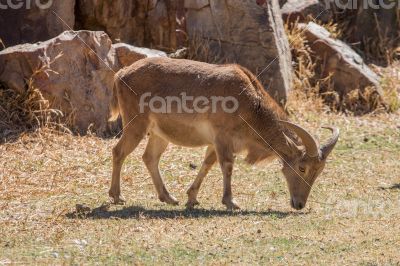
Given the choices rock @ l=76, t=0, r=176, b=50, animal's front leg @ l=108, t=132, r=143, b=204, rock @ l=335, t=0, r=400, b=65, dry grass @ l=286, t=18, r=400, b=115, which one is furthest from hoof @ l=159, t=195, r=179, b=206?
rock @ l=335, t=0, r=400, b=65

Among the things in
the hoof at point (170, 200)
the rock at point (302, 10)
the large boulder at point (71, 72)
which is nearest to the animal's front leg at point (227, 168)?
the hoof at point (170, 200)

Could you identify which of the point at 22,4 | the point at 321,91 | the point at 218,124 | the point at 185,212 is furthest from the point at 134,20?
the point at 185,212

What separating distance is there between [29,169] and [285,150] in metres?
3.66

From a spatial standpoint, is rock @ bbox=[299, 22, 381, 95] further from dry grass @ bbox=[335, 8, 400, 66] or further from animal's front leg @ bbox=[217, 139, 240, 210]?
animal's front leg @ bbox=[217, 139, 240, 210]

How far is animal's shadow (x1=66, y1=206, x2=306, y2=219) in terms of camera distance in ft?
32.9

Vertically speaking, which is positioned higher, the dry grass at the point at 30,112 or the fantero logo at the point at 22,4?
the fantero logo at the point at 22,4

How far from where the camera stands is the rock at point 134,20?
51.0ft

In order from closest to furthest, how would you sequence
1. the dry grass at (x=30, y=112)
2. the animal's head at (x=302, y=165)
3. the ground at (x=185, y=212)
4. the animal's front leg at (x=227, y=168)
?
the ground at (x=185, y=212), the animal's front leg at (x=227, y=168), the animal's head at (x=302, y=165), the dry grass at (x=30, y=112)

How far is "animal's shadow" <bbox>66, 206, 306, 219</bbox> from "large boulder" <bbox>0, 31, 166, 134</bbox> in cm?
382

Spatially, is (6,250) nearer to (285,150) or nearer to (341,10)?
(285,150)

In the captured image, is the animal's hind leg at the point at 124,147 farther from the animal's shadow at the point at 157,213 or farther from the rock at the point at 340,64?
the rock at the point at 340,64

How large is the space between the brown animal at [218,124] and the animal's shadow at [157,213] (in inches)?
15.1

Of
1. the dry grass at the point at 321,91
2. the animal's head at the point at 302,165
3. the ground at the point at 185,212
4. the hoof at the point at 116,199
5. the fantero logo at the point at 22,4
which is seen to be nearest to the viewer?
the ground at the point at 185,212

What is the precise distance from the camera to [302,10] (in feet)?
60.4
